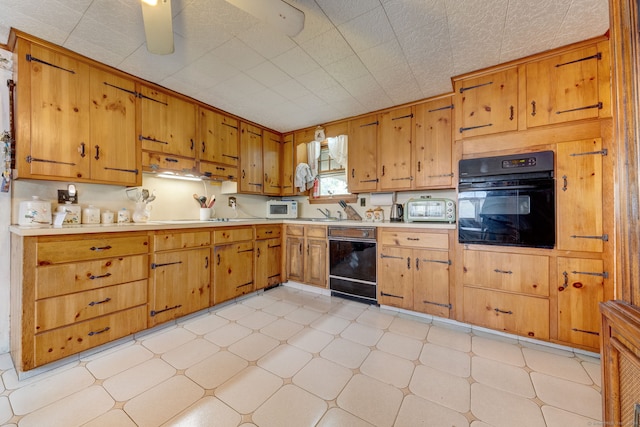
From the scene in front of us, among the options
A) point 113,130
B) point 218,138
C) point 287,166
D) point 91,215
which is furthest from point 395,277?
point 113,130

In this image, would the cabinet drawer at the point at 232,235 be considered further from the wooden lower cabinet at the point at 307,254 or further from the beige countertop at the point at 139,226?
the wooden lower cabinet at the point at 307,254

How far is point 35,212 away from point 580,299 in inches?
161

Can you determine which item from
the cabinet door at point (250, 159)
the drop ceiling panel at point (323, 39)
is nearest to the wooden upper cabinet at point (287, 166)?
the cabinet door at point (250, 159)

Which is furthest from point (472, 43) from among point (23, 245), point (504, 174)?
point (23, 245)

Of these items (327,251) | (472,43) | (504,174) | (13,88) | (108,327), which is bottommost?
(108,327)

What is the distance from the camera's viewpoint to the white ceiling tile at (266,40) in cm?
171

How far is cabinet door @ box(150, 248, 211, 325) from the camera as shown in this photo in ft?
7.09

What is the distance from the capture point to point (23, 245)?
1.55 meters

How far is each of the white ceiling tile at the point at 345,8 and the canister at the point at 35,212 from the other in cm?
241

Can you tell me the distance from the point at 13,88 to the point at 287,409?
3030 millimetres

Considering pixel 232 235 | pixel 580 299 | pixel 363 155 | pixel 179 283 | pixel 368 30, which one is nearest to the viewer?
pixel 368 30

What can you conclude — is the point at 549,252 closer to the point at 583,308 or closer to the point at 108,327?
the point at 583,308

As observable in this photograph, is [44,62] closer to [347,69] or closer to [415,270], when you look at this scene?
[347,69]

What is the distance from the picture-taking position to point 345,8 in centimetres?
153
